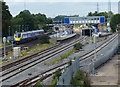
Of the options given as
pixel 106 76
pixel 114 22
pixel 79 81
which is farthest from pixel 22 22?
pixel 79 81

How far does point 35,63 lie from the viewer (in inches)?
893

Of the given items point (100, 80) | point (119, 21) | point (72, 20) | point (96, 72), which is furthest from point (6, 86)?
point (119, 21)

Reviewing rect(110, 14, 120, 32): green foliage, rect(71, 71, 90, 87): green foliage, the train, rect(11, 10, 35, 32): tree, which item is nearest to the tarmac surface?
rect(71, 71, 90, 87): green foliage

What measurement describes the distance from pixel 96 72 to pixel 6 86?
7376 millimetres

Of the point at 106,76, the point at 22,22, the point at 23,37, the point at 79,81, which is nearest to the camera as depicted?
the point at 79,81

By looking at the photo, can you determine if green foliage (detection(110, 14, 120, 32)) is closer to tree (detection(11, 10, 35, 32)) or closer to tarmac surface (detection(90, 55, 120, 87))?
tree (detection(11, 10, 35, 32))

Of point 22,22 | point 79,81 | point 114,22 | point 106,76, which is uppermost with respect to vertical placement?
point 22,22

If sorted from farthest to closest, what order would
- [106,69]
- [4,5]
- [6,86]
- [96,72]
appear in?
[4,5], [106,69], [96,72], [6,86]

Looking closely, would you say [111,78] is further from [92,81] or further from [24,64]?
[24,64]

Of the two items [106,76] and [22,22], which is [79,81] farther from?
[22,22]

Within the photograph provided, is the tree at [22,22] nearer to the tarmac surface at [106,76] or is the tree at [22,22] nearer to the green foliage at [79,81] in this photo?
the tarmac surface at [106,76]

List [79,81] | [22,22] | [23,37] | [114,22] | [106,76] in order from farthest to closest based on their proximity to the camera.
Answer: [114,22] → [22,22] → [23,37] → [106,76] → [79,81]

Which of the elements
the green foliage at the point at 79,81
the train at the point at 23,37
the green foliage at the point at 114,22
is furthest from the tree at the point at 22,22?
the green foliage at the point at 79,81

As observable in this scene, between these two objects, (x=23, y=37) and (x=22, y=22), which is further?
(x=22, y=22)
